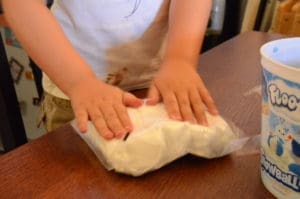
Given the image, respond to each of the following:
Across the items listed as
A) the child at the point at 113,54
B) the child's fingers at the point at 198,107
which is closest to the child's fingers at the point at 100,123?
the child at the point at 113,54

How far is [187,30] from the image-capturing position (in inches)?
24.5

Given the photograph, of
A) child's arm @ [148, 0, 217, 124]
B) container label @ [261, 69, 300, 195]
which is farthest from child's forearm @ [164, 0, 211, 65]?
container label @ [261, 69, 300, 195]

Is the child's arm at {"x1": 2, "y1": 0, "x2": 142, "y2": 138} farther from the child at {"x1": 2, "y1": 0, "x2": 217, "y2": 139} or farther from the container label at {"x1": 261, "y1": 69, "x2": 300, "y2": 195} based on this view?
the container label at {"x1": 261, "y1": 69, "x2": 300, "y2": 195}

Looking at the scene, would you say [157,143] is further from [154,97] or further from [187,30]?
[187,30]

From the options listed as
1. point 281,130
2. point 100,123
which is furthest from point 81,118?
point 281,130

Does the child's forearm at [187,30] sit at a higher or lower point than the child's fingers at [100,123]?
higher

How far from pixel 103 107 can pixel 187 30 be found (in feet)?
0.70

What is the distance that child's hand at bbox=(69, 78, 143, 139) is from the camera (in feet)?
1.52

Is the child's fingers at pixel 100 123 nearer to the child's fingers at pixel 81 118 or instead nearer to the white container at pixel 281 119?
the child's fingers at pixel 81 118

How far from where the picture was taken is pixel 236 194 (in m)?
0.43

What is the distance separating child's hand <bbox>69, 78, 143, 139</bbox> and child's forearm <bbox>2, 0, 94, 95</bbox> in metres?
0.03

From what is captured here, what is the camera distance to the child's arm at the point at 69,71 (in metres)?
0.48

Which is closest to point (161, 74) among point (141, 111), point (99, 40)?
point (141, 111)

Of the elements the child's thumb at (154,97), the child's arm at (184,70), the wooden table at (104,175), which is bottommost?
the wooden table at (104,175)
